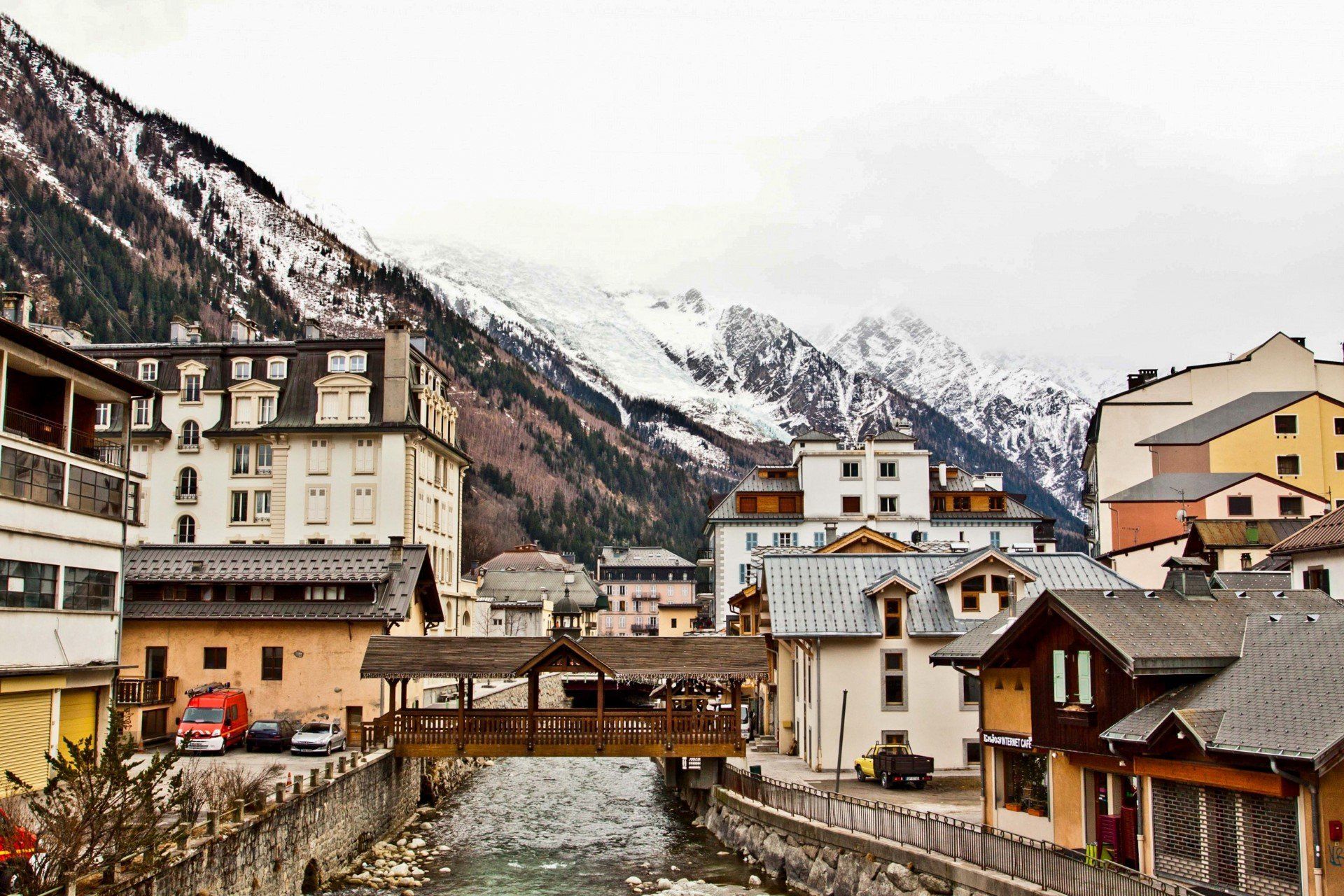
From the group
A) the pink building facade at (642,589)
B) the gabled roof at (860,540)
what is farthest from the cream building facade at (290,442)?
the pink building facade at (642,589)

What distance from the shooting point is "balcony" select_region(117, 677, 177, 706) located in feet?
147

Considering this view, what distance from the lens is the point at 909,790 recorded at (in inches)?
1502

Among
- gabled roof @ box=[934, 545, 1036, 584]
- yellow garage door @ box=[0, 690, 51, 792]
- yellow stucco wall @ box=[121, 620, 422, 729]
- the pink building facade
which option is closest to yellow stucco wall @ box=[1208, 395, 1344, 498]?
gabled roof @ box=[934, 545, 1036, 584]

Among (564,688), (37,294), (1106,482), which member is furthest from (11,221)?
(1106,482)

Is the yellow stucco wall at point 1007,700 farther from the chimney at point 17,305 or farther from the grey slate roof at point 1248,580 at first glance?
the chimney at point 17,305

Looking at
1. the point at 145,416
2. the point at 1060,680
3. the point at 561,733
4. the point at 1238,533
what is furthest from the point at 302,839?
the point at 145,416

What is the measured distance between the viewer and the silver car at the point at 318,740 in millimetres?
41531

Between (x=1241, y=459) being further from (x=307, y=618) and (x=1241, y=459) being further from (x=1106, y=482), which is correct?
(x=307, y=618)

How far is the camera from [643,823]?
44438 mm

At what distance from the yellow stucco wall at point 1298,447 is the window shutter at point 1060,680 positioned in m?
56.9

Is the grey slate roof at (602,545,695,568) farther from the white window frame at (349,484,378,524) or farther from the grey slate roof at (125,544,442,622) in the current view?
the grey slate roof at (125,544,442,622)

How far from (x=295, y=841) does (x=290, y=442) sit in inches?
1858

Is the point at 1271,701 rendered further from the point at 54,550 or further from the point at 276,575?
the point at 276,575

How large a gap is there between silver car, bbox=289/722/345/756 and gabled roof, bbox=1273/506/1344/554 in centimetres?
3260
